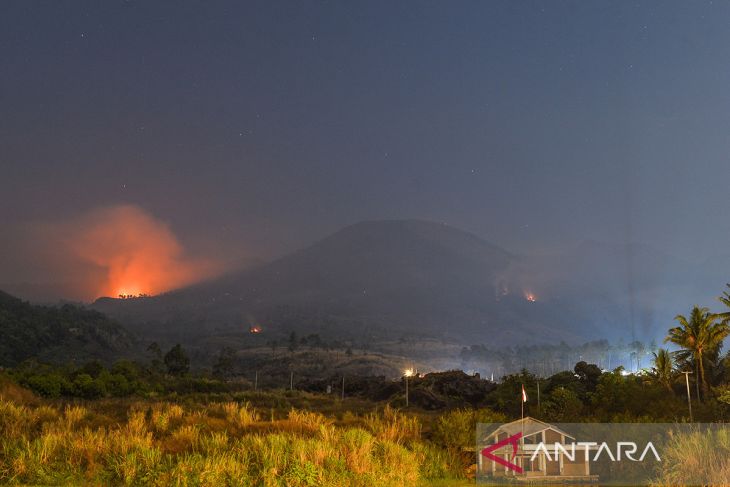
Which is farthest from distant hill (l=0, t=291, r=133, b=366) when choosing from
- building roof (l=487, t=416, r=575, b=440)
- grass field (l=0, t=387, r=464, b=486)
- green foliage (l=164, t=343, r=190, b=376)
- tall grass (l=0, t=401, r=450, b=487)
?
building roof (l=487, t=416, r=575, b=440)

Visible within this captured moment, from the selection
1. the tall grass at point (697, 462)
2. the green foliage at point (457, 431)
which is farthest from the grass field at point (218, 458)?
the tall grass at point (697, 462)

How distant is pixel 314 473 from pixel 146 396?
48.7 meters

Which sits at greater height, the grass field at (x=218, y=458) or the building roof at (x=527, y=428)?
the building roof at (x=527, y=428)

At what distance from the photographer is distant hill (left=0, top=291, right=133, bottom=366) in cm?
12006

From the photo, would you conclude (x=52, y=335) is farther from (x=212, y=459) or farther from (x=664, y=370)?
(x=212, y=459)

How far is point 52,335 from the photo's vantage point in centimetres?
13162

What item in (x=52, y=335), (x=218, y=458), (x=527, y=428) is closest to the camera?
(x=218, y=458)

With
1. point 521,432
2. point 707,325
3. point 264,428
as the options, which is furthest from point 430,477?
point 707,325

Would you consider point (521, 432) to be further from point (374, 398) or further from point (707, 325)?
point (374, 398)

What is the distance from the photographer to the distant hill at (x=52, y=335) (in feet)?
394

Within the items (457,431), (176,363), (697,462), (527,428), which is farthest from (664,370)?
(176,363)

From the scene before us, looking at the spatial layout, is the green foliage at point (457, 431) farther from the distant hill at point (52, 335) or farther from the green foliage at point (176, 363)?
the distant hill at point (52, 335)

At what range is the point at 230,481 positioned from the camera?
1462 cm

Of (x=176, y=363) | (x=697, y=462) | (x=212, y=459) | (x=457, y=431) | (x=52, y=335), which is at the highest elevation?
(x=52, y=335)
